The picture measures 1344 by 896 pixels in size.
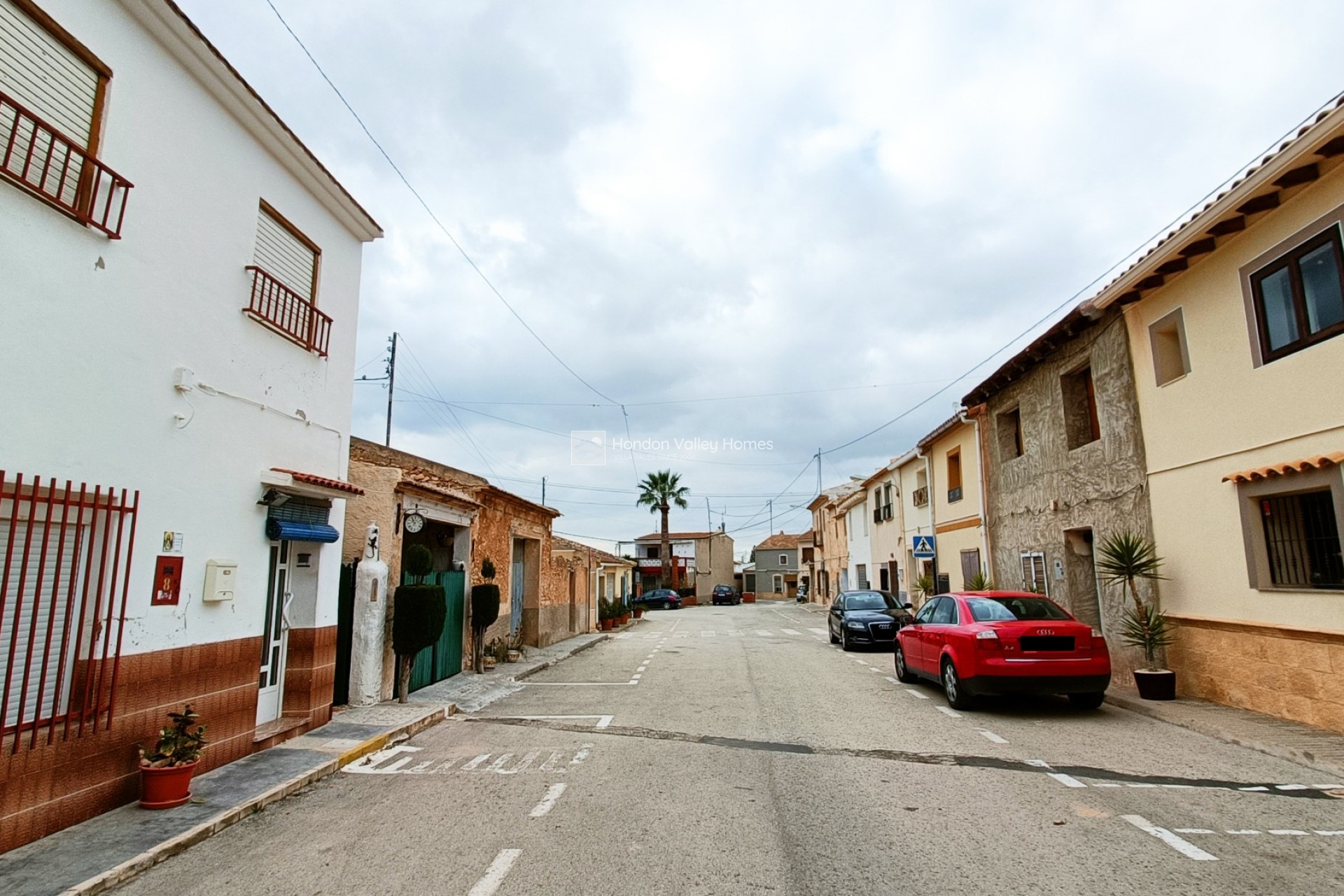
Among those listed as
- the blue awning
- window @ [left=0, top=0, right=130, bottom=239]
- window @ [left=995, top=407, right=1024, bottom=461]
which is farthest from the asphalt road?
window @ [left=995, top=407, right=1024, bottom=461]

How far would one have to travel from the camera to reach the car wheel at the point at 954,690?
9.53 m

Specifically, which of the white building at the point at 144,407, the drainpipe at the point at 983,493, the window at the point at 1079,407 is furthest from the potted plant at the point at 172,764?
the drainpipe at the point at 983,493

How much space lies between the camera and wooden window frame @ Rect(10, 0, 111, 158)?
530 cm

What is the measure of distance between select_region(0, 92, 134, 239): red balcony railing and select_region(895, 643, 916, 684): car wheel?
11.6m

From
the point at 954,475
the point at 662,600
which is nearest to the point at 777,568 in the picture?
the point at 662,600

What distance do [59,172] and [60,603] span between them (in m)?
3.08

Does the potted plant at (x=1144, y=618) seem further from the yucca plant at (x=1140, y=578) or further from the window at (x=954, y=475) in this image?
the window at (x=954, y=475)

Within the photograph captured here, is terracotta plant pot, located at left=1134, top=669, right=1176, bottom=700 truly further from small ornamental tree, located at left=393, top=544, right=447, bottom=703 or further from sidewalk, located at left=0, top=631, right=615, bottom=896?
small ornamental tree, located at left=393, top=544, right=447, bottom=703

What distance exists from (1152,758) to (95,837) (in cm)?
854

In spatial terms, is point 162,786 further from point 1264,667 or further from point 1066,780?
point 1264,667

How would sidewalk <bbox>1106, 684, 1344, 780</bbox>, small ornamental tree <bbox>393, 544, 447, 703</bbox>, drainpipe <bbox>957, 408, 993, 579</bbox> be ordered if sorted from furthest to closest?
drainpipe <bbox>957, 408, 993, 579</bbox> → small ornamental tree <bbox>393, 544, 447, 703</bbox> → sidewalk <bbox>1106, 684, 1344, 780</bbox>

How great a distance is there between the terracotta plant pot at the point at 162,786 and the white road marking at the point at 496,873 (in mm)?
2858

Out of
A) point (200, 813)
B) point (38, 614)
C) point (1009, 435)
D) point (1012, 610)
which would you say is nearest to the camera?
point (38, 614)

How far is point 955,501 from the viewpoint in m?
20.3
